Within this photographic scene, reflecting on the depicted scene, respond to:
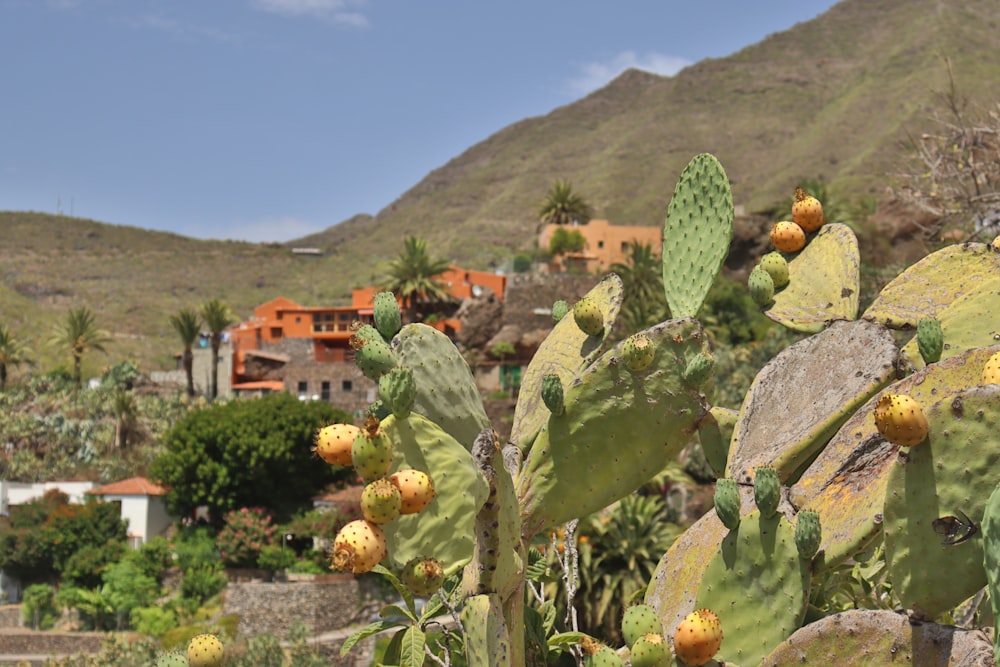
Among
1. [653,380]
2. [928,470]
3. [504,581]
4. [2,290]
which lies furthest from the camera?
[2,290]

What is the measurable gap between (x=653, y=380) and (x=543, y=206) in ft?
162

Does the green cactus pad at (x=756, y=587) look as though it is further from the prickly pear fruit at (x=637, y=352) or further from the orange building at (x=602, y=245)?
the orange building at (x=602, y=245)

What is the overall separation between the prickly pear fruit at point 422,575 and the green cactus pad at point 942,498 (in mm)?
1171

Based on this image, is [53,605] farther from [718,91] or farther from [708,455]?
[718,91]

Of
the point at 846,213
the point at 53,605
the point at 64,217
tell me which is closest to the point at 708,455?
the point at 53,605

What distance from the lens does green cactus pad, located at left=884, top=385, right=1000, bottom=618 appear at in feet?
9.18

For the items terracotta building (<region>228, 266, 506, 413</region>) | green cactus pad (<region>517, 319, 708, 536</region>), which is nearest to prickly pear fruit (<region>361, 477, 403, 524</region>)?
green cactus pad (<region>517, 319, 708, 536</region>)

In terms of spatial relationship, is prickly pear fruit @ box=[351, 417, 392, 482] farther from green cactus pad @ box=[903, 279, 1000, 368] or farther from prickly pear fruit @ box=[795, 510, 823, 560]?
green cactus pad @ box=[903, 279, 1000, 368]

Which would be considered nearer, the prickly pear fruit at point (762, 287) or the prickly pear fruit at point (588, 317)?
the prickly pear fruit at point (588, 317)

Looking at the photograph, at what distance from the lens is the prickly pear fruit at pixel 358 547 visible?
2.77 meters

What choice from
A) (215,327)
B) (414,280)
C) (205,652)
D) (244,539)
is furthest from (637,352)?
(215,327)

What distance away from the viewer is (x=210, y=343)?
46125mm

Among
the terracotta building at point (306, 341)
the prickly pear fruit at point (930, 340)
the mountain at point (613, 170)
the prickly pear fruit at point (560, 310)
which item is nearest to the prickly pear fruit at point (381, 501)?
the prickly pear fruit at point (930, 340)

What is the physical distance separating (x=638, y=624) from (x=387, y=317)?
47.8 inches
